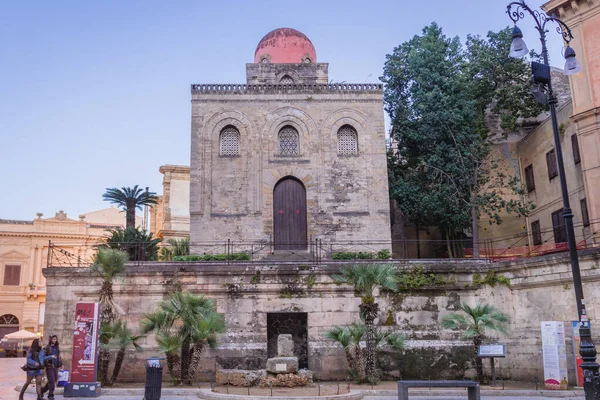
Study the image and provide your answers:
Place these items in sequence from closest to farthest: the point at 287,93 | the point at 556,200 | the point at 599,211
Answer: the point at 599,211, the point at 556,200, the point at 287,93

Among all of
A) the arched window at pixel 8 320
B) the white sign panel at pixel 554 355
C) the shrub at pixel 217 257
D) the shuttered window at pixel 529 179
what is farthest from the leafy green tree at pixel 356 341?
the arched window at pixel 8 320

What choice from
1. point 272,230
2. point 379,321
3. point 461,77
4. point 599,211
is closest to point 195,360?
point 379,321

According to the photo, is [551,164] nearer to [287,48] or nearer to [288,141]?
[288,141]

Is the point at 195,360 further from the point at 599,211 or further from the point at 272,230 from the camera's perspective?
the point at 599,211

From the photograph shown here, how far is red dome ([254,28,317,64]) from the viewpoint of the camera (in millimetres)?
30594

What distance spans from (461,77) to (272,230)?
38.1 feet

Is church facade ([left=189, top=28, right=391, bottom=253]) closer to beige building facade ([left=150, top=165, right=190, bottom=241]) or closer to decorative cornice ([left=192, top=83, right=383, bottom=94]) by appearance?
decorative cornice ([left=192, top=83, right=383, bottom=94])

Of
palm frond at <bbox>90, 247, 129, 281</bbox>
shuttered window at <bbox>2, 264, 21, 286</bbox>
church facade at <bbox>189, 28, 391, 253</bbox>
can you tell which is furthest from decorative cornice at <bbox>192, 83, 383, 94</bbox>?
shuttered window at <bbox>2, 264, 21, 286</bbox>

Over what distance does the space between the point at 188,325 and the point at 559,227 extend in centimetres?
1549

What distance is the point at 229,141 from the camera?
86.6ft

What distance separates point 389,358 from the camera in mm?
18578

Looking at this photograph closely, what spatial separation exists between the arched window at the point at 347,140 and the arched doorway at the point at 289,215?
2.54 meters

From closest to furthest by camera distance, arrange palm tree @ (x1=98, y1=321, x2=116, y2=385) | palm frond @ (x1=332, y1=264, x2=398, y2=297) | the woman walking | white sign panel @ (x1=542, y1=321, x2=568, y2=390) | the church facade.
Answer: the woman walking, white sign panel @ (x1=542, y1=321, x2=568, y2=390), palm tree @ (x1=98, y1=321, x2=116, y2=385), palm frond @ (x1=332, y1=264, x2=398, y2=297), the church facade

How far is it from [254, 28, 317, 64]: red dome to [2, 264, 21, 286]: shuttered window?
26327 millimetres
